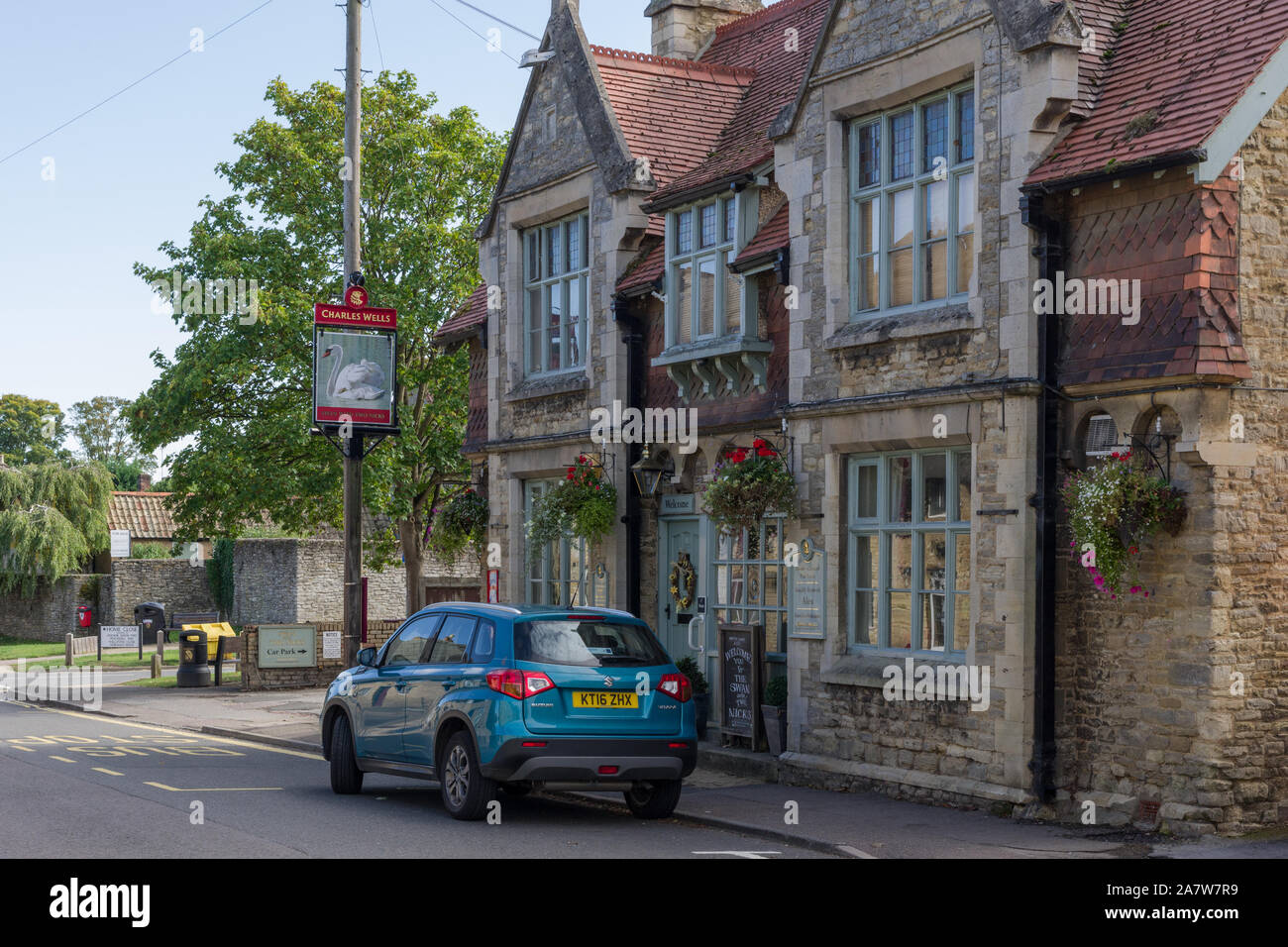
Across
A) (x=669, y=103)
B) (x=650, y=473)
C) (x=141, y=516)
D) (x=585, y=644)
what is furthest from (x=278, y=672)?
A: (x=141, y=516)

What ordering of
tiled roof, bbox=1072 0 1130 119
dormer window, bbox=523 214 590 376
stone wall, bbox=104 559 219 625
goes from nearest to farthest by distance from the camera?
tiled roof, bbox=1072 0 1130 119, dormer window, bbox=523 214 590 376, stone wall, bbox=104 559 219 625

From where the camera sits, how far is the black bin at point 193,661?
29219mm

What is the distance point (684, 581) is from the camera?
1805cm

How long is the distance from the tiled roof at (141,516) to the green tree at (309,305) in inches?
1046

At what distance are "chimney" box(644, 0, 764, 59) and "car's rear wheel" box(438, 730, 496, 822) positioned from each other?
13.4 metres

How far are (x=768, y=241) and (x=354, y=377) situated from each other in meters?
5.80

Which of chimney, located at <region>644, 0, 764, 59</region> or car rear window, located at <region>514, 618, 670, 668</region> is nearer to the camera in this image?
car rear window, located at <region>514, 618, 670, 668</region>

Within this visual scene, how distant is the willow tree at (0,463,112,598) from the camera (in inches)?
1847

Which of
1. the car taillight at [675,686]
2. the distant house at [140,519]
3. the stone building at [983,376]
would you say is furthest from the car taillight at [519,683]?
the distant house at [140,519]

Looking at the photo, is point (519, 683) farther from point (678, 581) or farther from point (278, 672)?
point (278, 672)

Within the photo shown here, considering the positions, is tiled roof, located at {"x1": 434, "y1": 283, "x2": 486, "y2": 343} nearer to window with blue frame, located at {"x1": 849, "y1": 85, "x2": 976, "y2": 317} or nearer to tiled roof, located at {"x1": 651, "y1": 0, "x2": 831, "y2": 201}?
tiled roof, located at {"x1": 651, "y1": 0, "x2": 831, "y2": 201}

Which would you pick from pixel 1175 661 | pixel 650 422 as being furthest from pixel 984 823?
pixel 650 422

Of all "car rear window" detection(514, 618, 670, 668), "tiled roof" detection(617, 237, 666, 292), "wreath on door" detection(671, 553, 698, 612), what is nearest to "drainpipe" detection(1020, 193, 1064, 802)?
"car rear window" detection(514, 618, 670, 668)

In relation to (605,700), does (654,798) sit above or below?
below
